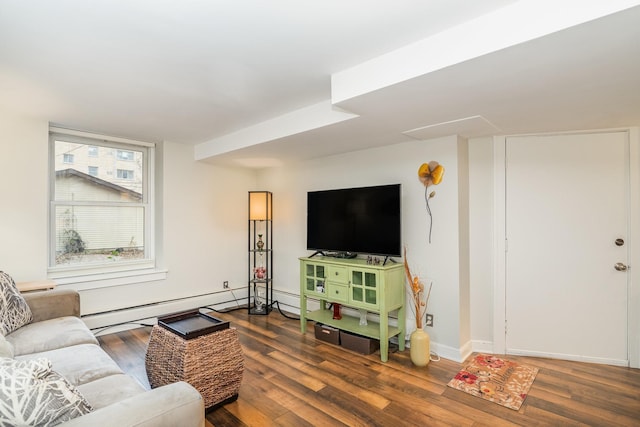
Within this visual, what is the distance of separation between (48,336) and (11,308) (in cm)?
40

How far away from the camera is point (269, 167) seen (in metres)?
4.82

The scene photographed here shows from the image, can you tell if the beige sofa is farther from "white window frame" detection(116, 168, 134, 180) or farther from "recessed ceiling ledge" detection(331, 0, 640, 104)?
"recessed ceiling ledge" detection(331, 0, 640, 104)

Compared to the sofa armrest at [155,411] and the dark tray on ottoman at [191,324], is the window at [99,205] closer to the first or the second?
the dark tray on ottoman at [191,324]

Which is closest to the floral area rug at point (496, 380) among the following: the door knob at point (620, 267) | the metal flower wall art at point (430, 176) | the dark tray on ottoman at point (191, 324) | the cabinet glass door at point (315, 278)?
the door knob at point (620, 267)

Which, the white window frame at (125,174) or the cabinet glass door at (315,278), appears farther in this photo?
the white window frame at (125,174)

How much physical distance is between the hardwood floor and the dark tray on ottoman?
Result: 1.74ft

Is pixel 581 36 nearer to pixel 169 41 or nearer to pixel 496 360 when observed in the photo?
pixel 169 41

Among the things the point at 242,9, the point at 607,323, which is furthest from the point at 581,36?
the point at 607,323

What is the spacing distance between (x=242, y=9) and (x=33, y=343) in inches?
93.8

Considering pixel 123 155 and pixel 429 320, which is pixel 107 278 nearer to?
pixel 123 155

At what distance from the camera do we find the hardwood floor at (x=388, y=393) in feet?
6.81

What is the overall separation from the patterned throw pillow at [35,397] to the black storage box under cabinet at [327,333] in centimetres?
241

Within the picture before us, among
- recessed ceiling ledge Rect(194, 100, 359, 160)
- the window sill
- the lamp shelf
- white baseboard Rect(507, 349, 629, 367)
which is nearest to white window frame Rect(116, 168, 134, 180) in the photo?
recessed ceiling ledge Rect(194, 100, 359, 160)

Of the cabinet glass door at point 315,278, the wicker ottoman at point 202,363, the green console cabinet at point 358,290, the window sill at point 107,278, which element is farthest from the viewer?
the cabinet glass door at point 315,278
